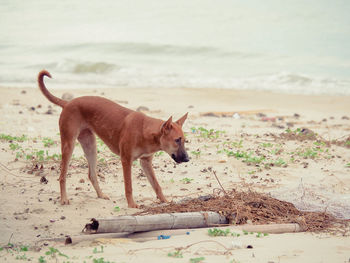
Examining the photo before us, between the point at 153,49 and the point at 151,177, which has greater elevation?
the point at 153,49

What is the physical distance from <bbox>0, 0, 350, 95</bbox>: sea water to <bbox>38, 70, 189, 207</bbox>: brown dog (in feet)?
40.1

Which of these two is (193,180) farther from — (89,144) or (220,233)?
(220,233)

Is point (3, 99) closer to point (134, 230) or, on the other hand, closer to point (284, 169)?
point (284, 169)

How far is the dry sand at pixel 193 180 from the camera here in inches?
179

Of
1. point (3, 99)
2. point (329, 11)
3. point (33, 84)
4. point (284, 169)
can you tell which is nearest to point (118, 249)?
point (284, 169)

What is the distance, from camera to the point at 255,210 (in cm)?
562

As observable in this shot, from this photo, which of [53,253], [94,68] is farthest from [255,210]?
[94,68]

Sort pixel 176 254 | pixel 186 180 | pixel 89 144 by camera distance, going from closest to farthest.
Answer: pixel 176 254, pixel 89 144, pixel 186 180

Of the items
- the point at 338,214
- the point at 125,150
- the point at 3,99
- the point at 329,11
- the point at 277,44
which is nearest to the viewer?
the point at 338,214

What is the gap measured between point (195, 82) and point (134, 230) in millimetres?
15815

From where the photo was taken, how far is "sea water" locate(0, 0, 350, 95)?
20.8 m

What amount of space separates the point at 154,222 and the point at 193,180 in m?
2.49

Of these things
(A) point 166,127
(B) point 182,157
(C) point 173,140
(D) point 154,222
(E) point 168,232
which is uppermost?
(A) point 166,127

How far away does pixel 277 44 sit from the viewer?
27.9 meters
